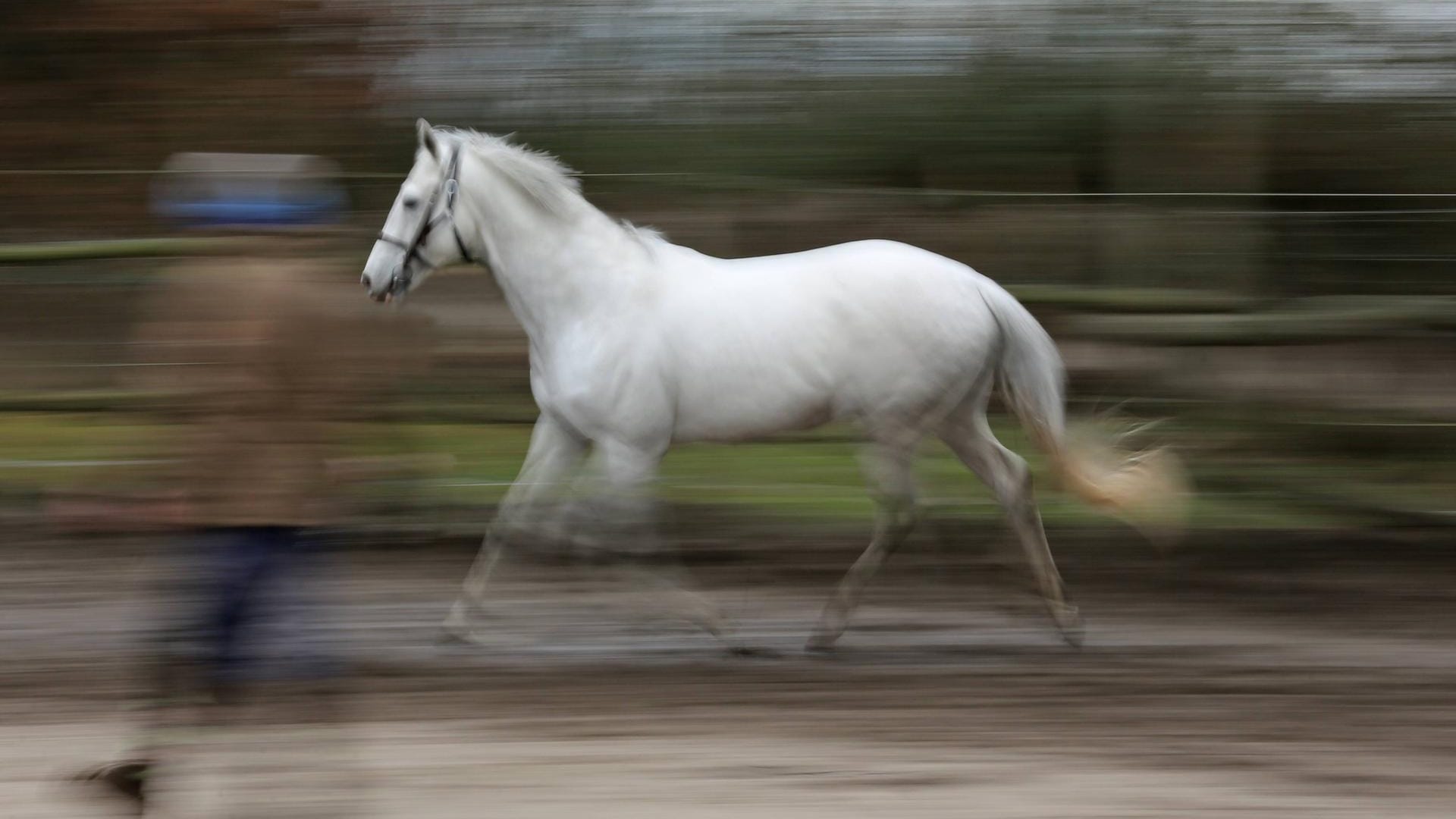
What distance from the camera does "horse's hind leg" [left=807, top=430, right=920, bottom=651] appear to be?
5176 mm

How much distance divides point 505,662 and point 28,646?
5.25 ft

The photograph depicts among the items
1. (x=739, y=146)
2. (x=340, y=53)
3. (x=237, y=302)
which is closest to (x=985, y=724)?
(x=237, y=302)

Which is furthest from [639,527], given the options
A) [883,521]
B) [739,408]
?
[883,521]

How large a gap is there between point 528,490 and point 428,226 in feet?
3.04

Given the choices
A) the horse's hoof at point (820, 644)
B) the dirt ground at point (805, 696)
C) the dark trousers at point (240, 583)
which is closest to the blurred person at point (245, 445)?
the dark trousers at point (240, 583)

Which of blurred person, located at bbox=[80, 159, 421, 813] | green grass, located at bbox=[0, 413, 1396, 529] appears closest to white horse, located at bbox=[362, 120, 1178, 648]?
green grass, located at bbox=[0, 413, 1396, 529]

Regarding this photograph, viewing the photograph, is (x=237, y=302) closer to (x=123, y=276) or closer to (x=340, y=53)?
(x=123, y=276)

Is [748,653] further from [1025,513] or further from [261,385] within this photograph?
[261,385]

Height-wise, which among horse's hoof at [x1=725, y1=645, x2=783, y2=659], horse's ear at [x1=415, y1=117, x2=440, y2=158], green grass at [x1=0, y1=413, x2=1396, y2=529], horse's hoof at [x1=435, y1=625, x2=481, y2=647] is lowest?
horse's hoof at [x1=725, y1=645, x2=783, y2=659]

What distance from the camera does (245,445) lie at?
9.88 ft

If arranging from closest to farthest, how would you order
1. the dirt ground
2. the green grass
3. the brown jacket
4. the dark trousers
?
the brown jacket, the dark trousers, the dirt ground, the green grass

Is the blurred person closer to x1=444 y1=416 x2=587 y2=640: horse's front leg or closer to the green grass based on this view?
x1=444 y1=416 x2=587 y2=640: horse's front leg

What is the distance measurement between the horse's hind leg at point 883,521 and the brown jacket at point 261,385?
2408 millimetres

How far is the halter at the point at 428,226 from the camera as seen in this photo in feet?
16.8
